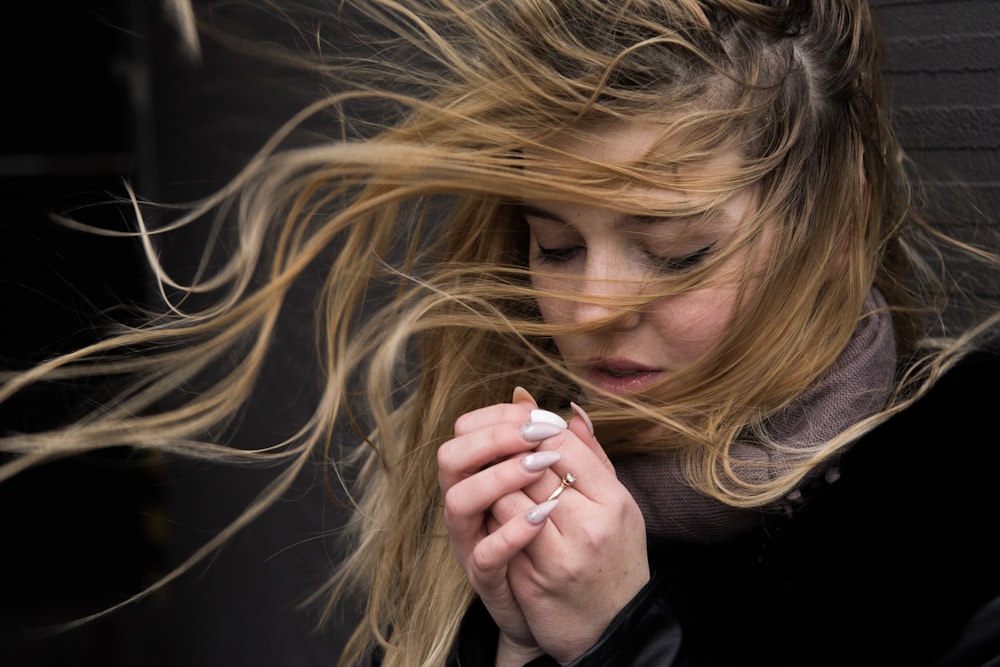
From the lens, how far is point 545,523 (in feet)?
4.81

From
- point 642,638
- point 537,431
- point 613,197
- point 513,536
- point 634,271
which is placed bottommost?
point 642,638

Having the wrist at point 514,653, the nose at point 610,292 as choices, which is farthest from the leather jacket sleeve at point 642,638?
the nose at point 610,292

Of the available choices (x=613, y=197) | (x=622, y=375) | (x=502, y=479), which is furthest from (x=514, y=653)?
(x=613, y=197)

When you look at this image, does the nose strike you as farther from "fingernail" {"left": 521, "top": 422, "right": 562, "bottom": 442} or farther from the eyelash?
"fingernail" {"left": 521, "top": 422, "right": 562, "bottom": 442}

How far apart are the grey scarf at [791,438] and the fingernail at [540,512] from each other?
320 millimetres

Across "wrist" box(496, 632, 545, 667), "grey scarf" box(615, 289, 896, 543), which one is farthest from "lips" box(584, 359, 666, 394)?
"wrist" box(496, 632, 545, 667)

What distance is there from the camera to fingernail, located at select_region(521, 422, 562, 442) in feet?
4.69

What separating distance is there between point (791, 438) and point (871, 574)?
234mm

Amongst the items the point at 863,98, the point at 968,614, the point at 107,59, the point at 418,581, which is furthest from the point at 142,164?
the point at 968,614

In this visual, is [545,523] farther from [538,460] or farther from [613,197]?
[613,197]

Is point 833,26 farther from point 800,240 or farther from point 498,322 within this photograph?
point 498,322

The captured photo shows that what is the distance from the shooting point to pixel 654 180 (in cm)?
157

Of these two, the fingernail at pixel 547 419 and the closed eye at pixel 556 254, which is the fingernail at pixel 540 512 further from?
the closed eye at pixel 556 254

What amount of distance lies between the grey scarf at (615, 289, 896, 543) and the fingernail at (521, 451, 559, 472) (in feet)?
1.08
